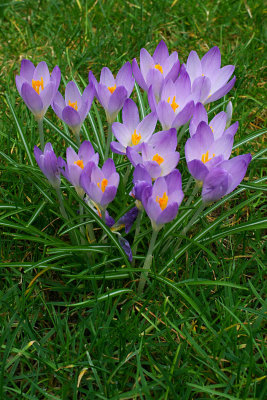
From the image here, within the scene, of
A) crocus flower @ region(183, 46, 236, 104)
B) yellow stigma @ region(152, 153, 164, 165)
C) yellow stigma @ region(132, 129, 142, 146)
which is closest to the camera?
yellow stigma @ region(152, 153, 164, 165)

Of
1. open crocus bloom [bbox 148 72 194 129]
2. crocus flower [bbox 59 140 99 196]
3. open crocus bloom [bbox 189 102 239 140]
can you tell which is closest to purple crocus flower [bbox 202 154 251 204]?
open crocus bloom [bbox 189 102 239 140]

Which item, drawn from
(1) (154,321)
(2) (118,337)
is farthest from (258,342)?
(2) (118,337)

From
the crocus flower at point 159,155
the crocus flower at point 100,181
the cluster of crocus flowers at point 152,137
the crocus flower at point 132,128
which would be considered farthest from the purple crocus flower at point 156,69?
the crocus flower at point 100,181

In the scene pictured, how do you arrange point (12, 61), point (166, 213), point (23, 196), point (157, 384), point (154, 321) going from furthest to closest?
point (12, 61) < point (23, 196) < point (154, 321) < point (157, 384) < point (166, 213)

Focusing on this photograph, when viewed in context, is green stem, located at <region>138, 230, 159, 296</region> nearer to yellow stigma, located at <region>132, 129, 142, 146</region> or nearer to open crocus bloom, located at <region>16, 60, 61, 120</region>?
yellow stigma, located at <region>132, 129, 142, 146</region>

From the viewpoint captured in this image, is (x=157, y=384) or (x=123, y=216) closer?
(x=157, y=384)

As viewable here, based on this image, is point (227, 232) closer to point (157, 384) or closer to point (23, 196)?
point (157, 384)
